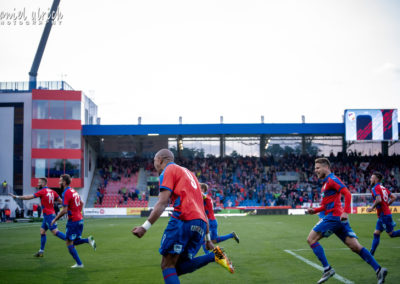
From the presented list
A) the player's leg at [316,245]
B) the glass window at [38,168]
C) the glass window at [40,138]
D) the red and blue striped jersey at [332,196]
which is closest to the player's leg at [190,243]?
the player's leg at [316,245]

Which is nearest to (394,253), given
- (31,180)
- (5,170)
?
(31,180)

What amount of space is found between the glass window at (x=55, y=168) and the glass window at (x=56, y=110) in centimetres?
496

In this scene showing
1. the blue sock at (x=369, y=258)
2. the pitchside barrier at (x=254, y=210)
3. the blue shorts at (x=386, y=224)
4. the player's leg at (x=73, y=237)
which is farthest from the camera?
the pitchside barrier at (x=254, y=210)

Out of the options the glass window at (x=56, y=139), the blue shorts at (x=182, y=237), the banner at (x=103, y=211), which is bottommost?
the banner at (x=103, y=211)

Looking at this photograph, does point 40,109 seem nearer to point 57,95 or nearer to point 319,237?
point 57,95

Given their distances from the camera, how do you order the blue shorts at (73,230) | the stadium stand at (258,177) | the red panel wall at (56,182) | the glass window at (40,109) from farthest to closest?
the stadium stand at (258,177) → the glass window at (40,109) → the red panel wall at (56,182) → the blue shorts at (73,230)

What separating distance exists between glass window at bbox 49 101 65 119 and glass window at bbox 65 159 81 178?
525 centimetres

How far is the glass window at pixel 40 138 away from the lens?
44.6 metres

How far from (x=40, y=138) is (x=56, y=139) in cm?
170

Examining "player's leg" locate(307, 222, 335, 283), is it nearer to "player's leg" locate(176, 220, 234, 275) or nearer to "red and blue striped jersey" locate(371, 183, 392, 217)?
"player's leg" locate(176, 220, 234, 275)

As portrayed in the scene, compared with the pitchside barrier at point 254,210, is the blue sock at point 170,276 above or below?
above

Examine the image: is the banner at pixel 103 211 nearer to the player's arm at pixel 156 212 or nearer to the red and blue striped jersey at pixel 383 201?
the red and blue striped jersey at pixel 383 201

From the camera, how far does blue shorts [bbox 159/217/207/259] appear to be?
549 centimetres

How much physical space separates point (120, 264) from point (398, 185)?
45984mm
